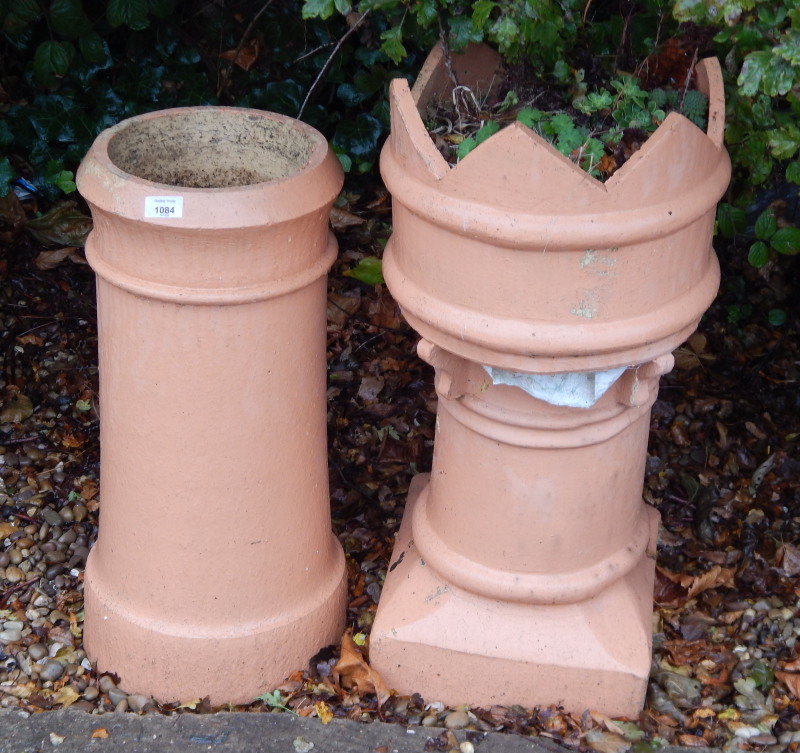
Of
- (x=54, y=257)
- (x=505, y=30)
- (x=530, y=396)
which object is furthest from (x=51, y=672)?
(x=505, y=30)

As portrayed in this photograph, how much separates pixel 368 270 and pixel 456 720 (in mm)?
1652

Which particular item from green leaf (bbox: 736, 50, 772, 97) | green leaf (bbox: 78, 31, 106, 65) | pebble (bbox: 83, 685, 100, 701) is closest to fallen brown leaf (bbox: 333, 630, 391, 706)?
pebble (bbox: 83, 685, 100, 701)

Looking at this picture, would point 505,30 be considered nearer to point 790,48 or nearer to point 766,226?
point 790,48

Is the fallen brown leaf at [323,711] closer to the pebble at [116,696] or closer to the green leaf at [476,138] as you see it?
the pebble at [116,696]

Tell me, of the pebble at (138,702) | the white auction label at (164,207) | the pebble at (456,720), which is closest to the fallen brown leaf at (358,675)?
the pebble at (456,720)

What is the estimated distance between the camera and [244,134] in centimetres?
272

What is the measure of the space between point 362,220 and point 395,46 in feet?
5.53

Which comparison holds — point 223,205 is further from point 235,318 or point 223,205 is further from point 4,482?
point 4,482

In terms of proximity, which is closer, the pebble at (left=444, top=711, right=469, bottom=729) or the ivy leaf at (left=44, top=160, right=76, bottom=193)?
the pebble at (left=444, top=711, right=469, bottom=729)

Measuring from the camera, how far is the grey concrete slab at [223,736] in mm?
2666

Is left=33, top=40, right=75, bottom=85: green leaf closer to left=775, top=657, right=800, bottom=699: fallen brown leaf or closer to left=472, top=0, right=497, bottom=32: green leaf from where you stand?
left=472, top=0, right=497, bottom=32: green leaf

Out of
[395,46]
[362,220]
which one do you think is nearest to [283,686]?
[395,46]

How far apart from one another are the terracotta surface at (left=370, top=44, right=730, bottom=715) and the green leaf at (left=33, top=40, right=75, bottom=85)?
152cm

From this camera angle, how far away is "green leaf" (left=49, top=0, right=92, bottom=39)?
3574 millimetres
